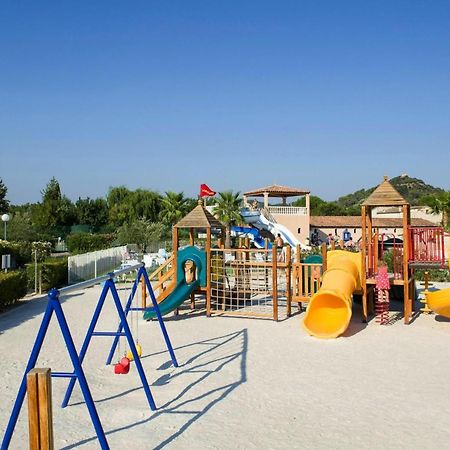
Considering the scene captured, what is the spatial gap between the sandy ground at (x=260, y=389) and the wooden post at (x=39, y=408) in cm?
178

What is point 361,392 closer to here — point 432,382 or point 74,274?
point 432,382

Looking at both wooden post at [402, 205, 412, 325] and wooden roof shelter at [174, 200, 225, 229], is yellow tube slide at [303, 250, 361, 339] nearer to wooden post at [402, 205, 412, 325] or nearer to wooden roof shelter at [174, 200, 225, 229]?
wooden post at [402, 205, 412, 325]

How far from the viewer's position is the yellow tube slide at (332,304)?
33.1 feet

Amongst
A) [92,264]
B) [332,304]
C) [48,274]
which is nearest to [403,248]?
[332,304]

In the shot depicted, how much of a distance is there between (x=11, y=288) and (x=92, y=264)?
8.02 metres

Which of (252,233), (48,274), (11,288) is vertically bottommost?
(11,288)

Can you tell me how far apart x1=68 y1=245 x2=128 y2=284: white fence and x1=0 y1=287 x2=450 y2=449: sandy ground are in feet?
A: 27.5

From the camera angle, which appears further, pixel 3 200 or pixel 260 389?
pixel 3 200

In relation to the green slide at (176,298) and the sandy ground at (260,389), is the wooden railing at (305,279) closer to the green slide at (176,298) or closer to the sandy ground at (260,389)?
the sandy ground at (260,389)

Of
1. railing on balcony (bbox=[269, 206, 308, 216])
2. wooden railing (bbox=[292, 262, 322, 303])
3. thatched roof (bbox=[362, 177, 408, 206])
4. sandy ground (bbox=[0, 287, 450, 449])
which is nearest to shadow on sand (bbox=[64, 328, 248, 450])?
sandy ground (bbox=[0, 287, 450, 449])

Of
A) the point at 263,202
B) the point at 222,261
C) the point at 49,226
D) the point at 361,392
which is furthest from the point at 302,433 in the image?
the point at 49,226

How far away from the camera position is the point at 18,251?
2408 centimetres

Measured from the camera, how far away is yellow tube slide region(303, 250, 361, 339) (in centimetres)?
1010

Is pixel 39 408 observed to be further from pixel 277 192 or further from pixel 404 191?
pixel 404 191
